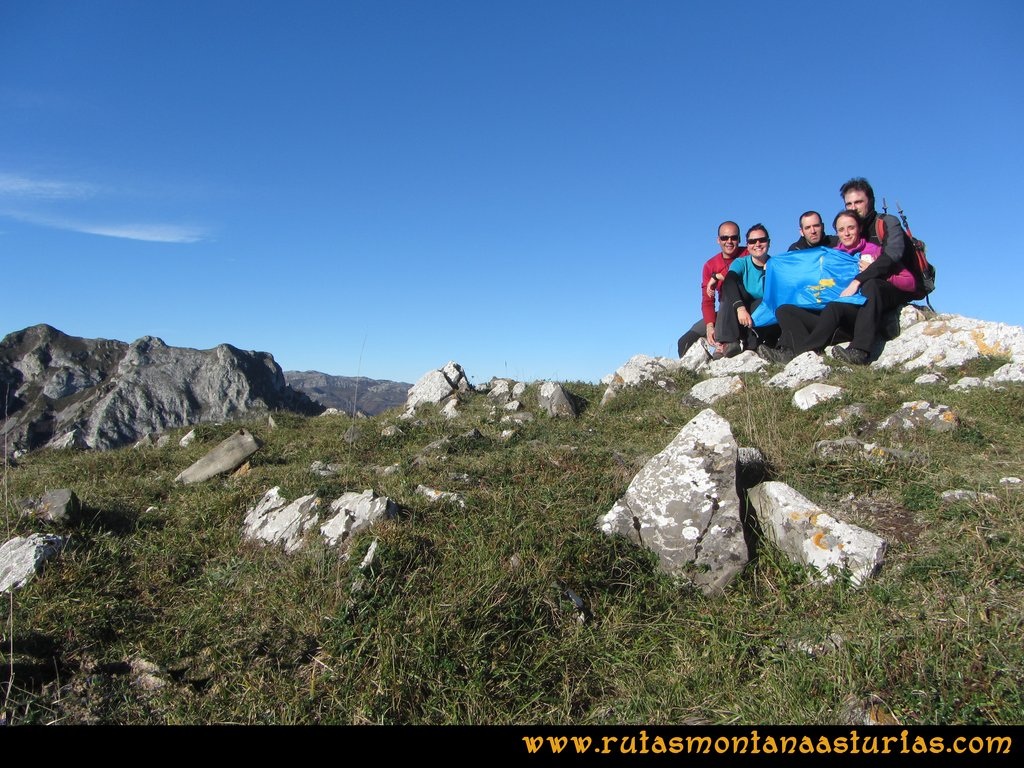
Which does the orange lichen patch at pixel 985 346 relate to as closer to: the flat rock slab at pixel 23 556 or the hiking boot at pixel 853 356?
the hiking boot at pixel 853 356

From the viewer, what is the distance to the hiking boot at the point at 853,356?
10266 mm

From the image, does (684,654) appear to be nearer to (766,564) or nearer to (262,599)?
(766,564)

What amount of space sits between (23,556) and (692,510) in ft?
17.6

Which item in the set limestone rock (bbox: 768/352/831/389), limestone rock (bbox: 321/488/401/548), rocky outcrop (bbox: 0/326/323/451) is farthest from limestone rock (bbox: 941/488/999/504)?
rocky outcrop (bbox: 0/326/323/451)

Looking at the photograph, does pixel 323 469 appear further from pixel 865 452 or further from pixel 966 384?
pixel 966 384

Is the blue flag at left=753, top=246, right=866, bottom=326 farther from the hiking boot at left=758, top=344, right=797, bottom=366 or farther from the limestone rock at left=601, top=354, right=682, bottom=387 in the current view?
the limestone rock at left=601, top=354, right=682, bottom=387

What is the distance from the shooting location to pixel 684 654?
4.18 m

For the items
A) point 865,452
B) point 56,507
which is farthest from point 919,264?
point 56,507

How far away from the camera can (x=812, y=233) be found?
11.3 metres

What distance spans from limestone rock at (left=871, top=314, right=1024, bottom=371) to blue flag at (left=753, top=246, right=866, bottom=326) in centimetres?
99

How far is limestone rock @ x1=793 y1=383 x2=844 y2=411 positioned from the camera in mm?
8266

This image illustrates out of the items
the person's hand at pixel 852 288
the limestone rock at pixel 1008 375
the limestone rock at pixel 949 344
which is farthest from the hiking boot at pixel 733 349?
the limestone rock at pixel 1008 375

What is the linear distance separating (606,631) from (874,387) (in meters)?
6.21
